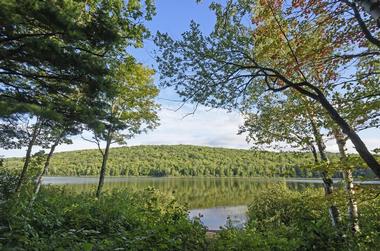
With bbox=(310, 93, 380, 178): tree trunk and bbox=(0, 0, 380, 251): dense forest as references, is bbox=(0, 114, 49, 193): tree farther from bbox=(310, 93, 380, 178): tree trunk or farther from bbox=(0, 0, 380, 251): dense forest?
bbox=(310, 93, 380, 178): tree trunk

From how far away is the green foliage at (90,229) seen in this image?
182 inches

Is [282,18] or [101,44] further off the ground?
[101,44]

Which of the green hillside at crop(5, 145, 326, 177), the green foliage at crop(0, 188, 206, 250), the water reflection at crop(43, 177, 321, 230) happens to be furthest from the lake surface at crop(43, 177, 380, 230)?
the green hillside at crop(5, 145, 326, 177)

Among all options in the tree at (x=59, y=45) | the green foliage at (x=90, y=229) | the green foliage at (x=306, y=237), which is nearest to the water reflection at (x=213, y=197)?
the green foliage at (x=306, y=237)

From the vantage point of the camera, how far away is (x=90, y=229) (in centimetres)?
753

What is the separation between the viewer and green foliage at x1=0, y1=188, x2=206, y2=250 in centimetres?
463

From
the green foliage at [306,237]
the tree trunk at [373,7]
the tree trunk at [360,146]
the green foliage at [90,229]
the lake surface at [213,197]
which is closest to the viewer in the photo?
the tree trunk at [373,7]

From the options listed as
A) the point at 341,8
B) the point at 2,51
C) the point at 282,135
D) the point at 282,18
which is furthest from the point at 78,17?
the point at 282,135

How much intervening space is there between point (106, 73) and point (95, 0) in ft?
7.53

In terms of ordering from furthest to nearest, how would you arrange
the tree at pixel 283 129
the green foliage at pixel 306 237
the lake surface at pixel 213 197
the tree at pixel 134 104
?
the lake surface at pixel 213 197 → the tree at pixel 134 104 → the tree at pixel 283 129 → the green foliage at pixel 306 237

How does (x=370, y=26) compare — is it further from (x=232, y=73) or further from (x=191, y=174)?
(x=191, y=174)

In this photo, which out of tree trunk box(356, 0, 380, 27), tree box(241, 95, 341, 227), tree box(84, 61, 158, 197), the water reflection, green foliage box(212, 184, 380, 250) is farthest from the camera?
the water reflection

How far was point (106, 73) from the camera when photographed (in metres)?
7.50

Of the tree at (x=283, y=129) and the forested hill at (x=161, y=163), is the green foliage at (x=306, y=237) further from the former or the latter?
the forested hill at (x=161, y=163)
